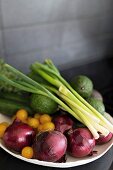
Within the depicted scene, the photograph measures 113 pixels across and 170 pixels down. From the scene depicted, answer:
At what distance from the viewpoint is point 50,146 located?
1.76ft

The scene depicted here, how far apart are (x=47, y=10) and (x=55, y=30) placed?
0.10 metres

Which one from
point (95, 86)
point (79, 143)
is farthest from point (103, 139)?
point (95, 86)

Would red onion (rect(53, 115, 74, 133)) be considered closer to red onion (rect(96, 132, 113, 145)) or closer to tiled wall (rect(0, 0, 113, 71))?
red onion (rect(96, 132, 113, 145))

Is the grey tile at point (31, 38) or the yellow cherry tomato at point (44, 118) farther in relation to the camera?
the grey tile at point (31, 38)

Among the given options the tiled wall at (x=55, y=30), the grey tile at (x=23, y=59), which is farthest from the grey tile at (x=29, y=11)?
the grey tile at (x=23, y=59)

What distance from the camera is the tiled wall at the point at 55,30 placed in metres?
0.96

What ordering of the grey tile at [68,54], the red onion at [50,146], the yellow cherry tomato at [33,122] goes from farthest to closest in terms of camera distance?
the grey tile at [68,54], the yellow cherry tomato at [33,122], the red onion at [50,146]

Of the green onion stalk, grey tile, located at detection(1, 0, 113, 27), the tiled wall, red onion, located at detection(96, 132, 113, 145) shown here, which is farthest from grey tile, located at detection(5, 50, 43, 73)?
red onion, located at detection(96, 132, 113, 145)

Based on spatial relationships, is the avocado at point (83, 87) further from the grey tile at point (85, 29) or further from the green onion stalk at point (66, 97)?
the grey tile at point (85, 29)

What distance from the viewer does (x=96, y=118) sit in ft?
2.15

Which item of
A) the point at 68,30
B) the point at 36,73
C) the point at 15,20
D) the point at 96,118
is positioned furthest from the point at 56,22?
the point at 96,118

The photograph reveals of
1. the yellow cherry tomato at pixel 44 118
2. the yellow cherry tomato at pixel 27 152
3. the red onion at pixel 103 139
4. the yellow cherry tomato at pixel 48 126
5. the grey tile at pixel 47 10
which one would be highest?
the grey tile at pixel 47 10

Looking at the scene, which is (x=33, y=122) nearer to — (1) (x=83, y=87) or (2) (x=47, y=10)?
(1) (x=83, y=87)

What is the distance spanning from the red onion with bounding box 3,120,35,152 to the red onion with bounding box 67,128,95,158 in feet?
0.31
